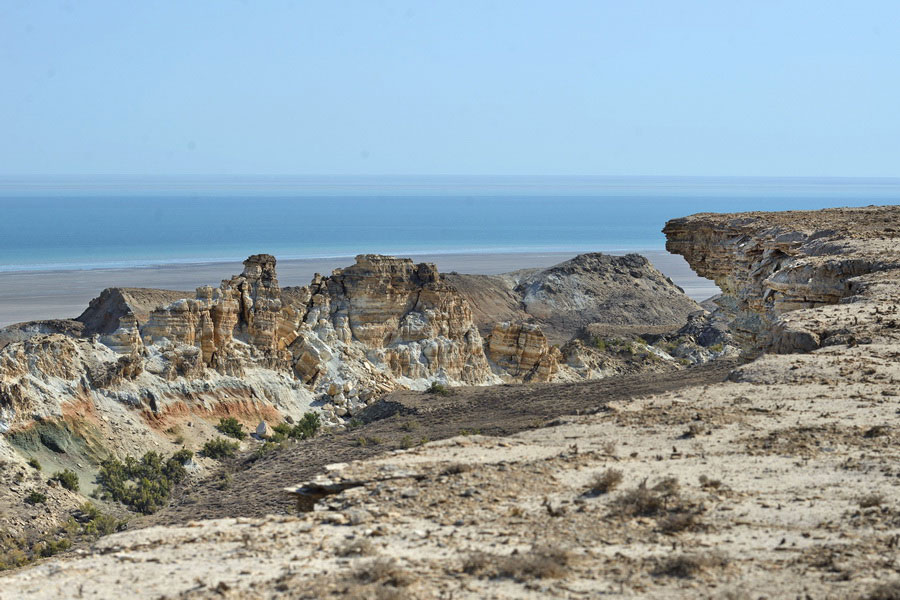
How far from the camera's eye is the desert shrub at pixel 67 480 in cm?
2795

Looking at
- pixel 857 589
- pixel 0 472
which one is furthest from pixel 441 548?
pixel 0 472

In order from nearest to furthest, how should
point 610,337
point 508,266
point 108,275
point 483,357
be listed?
1. point 483,357
2. point 610,337
3. point 108,275
4. point 508,266

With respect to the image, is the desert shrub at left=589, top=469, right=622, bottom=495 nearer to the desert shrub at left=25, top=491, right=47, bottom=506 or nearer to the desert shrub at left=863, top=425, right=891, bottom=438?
the desert shrub at left=863, top=425, right=891, bottom=438

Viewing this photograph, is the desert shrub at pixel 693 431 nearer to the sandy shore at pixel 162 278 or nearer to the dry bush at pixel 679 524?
the dry bush at pixel 679 524

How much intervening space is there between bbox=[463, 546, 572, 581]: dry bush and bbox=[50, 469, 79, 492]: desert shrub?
19.6 meters

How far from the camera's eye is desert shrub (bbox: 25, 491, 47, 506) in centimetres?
2639

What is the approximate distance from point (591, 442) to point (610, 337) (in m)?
46.7

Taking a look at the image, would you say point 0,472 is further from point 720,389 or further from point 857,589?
point 857,589

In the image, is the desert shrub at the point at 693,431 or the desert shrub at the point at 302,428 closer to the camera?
the desert shrub at the point at 693,431

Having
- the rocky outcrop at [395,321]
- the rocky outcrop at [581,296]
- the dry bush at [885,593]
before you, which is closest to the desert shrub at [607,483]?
the dry bush at [885,593]

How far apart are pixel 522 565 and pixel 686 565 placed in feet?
4.24

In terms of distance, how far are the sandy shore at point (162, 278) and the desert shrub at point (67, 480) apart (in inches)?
2113

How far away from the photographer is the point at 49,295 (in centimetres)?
9838

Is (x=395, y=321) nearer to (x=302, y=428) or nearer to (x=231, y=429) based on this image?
(x=302, y=428)
